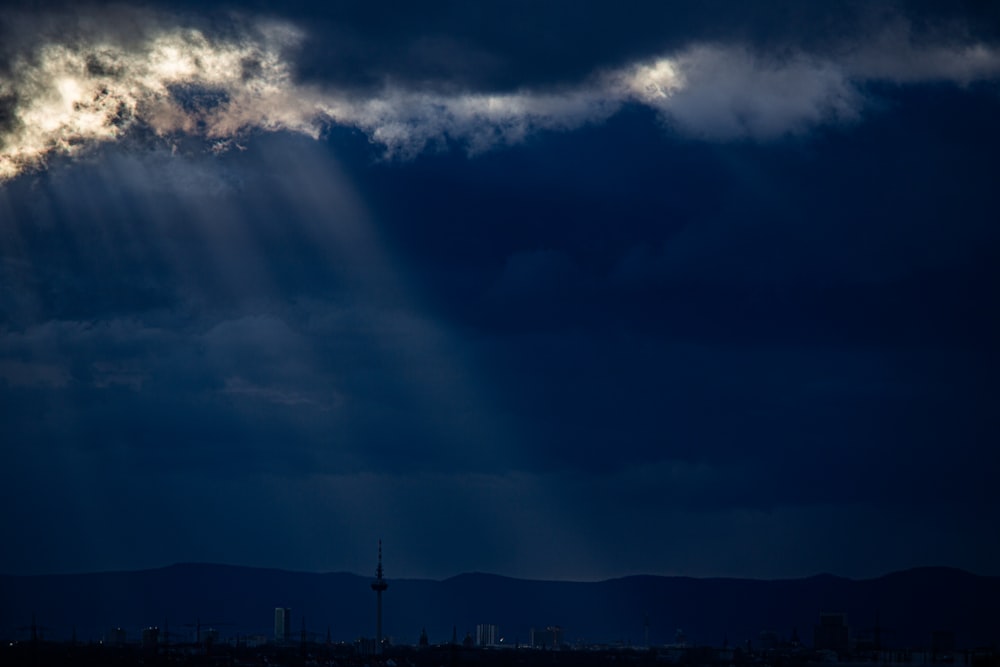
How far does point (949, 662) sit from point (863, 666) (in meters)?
9.87

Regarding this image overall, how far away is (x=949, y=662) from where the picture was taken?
564 ft

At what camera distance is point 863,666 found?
573 ft
